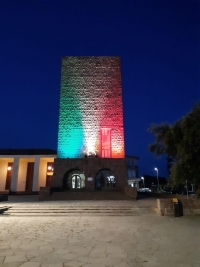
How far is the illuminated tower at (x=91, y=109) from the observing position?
2239cm

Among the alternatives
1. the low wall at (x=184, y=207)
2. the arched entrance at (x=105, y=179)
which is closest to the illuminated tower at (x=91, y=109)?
the arched entrance at (x=105, y=179)

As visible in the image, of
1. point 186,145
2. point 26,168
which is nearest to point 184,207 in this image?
point 186,145

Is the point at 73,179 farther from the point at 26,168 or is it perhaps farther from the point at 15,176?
the point at 26,168

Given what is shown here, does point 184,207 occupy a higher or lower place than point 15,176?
lower

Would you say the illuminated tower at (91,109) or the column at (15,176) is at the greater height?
the illuminated tower at (91,109)

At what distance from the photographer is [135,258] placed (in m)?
4.12

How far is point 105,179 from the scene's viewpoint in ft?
69.4

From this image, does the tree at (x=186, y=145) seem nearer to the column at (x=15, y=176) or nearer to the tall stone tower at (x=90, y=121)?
the tall stone tower at (x=90, y=121)

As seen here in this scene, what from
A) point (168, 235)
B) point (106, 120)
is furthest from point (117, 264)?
point (106, 120)

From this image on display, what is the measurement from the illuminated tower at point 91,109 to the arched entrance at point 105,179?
72.2 inches

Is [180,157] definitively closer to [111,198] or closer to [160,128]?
[160,128]

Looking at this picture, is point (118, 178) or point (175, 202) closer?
point (175, 202)

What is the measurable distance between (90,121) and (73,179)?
643cm

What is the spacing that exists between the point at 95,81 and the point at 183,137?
1676 cm
